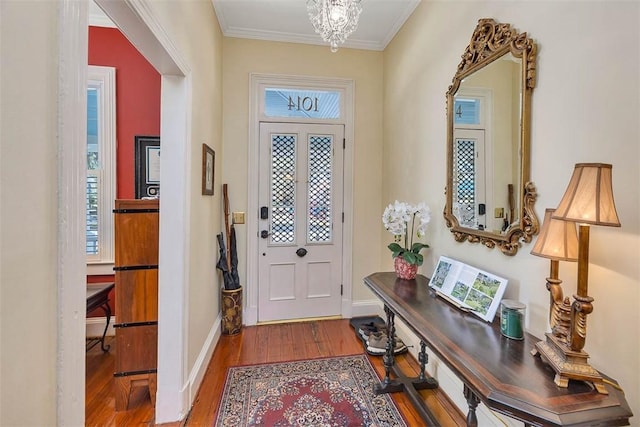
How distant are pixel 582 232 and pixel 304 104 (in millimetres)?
2787

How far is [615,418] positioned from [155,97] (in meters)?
3.62

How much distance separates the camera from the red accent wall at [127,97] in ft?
9.25

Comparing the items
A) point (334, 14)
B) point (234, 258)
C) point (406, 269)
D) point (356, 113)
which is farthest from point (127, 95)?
point (406, 269)

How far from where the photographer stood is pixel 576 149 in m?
1.23

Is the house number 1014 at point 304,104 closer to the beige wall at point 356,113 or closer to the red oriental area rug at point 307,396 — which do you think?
the beige wall at point 356,113

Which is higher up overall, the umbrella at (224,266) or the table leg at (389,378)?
the umbrella at (224,266)

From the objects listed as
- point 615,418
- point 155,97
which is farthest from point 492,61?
point 155,97

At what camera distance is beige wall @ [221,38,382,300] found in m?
3.11

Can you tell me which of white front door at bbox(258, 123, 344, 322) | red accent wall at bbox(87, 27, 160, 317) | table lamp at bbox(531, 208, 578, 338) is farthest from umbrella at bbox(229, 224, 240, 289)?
table lamp at bbox(531, 208, 578, 338)

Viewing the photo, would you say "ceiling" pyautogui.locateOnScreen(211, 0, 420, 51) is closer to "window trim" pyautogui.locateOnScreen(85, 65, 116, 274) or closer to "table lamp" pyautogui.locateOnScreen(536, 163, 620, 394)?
"window trim" pyautogui.locateOnScreen(85, 65, 116, 274)

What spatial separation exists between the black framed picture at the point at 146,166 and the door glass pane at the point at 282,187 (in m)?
1.13

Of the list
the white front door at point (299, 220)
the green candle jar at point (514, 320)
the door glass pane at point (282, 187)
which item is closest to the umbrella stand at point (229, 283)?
the white front door at point (299, 220)

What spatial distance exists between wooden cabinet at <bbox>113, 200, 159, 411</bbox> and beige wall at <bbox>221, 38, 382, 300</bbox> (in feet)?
4.22

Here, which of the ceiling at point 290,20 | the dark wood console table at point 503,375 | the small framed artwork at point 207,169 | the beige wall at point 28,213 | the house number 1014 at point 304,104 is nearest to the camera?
the beige wall at point 28,213
